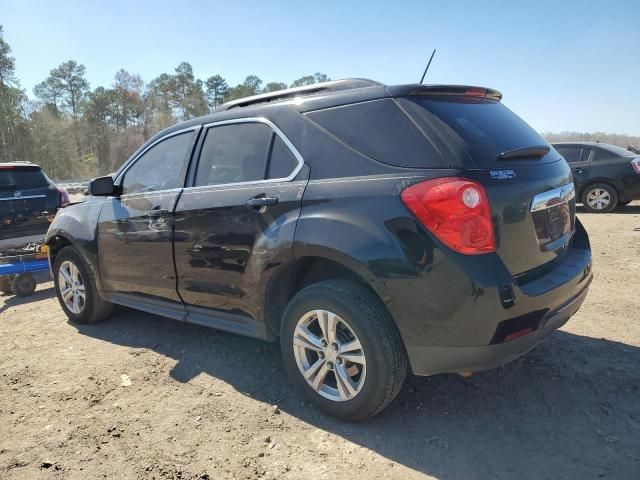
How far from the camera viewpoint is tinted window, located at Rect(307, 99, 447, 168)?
244 centimetres

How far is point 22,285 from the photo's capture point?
Result: 20.4 ft

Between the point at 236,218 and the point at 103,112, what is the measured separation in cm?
6616

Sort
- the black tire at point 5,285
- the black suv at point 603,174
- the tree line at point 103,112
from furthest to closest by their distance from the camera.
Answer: the tree line at point 103,112
the black suv at point 603,174
the black tire at point 5,285

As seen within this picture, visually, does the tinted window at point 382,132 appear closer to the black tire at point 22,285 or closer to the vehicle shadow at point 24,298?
the vehicle shadow at point 24,298

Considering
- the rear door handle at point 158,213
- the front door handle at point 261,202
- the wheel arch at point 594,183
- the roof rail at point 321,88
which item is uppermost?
the roof rail at point 321,88

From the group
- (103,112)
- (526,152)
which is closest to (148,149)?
(526,152)

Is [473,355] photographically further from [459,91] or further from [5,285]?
[5,285]

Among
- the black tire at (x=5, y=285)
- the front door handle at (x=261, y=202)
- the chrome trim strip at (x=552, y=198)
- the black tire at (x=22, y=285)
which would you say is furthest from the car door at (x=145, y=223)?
the black tire at (x=5, y=285)

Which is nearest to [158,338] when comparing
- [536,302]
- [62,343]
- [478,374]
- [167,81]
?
[62,343]

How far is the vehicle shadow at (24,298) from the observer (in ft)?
19.5

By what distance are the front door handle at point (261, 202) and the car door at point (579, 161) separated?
958 centimetres

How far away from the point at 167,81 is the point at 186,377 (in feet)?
200

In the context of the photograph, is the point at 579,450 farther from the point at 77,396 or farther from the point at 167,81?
the point at 167,81

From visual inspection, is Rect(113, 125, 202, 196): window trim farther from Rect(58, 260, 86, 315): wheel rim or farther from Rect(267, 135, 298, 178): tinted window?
Rect(58, 260, 86, 315): wheel rim
